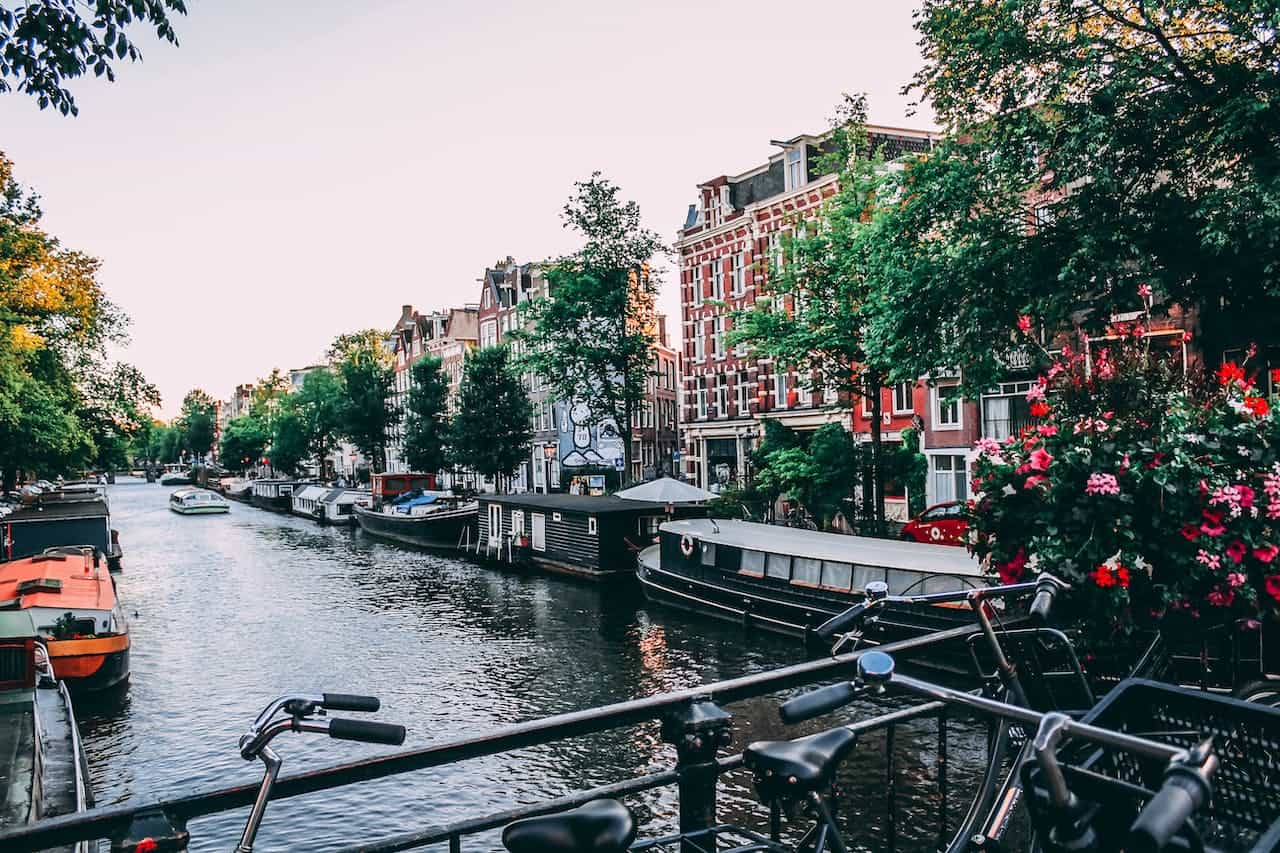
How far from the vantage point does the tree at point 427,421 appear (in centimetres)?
6538

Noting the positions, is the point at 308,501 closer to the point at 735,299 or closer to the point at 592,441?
the point at 592,441

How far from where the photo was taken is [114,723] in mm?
17797

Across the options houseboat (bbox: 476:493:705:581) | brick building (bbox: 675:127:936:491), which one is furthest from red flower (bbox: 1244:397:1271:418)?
brick building (bbox: 675:127:936:491)

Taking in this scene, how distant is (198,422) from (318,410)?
321ft

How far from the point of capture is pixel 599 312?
43.9 meters

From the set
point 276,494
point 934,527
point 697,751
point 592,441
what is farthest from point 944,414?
point 276,494

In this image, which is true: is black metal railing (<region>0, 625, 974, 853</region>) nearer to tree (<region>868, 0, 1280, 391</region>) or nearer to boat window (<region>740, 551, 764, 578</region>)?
tree (<region>868, 0, 1280, 391</region>)

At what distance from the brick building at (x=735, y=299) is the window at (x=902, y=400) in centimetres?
190

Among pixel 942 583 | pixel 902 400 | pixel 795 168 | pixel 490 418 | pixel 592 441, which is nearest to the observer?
pixel 942 583

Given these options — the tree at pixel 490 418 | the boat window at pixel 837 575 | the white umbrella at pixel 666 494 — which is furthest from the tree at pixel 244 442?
the boat window at pixel 837 575

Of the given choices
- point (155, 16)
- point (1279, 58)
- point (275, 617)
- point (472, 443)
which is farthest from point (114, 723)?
point (472, 443)

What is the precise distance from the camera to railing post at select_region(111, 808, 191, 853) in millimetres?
2420

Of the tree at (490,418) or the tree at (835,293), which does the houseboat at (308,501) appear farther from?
the tree at (835,293)

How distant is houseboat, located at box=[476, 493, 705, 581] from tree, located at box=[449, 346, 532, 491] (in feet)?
55.3
